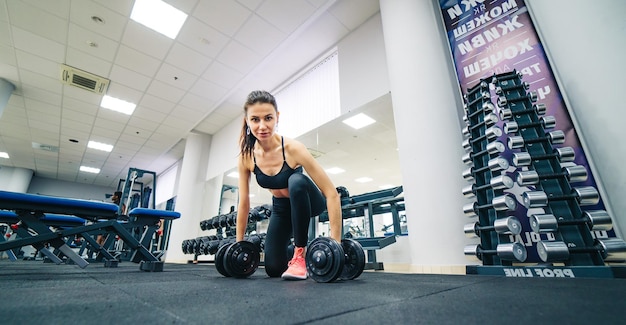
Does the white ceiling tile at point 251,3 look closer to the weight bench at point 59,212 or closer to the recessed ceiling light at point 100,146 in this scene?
the weight bench at point 59,212

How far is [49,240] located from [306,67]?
401 centimetres

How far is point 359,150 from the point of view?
5.66 metres

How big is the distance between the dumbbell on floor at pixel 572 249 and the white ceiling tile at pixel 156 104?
20.0 ft

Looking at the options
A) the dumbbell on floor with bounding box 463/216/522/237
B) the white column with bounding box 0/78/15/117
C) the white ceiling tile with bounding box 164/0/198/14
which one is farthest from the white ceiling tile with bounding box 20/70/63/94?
the dumbbell on floor with bounding box 463/216/522/237

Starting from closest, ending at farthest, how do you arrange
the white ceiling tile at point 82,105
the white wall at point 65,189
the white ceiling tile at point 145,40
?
the white ceiling tile at point 145,40 → the white ceiling tile at point 82,105 → the white wall at point 65,189

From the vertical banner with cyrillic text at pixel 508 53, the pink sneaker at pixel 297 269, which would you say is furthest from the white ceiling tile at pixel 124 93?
the vertical banner with cyrillic text at pixel 508 53

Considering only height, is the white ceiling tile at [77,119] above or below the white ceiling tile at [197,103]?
below

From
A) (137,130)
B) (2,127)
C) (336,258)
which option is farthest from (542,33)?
(2,127)

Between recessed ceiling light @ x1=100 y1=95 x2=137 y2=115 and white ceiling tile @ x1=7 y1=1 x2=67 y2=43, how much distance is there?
1576mm

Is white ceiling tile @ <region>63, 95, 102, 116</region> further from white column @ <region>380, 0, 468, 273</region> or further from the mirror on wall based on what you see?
white column @ <region>380, 0, 468, 273</region>

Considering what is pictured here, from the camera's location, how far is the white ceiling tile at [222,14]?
3363mm

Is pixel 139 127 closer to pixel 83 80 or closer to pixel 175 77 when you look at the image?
pixel 83 80

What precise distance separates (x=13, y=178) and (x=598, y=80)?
14252 mm

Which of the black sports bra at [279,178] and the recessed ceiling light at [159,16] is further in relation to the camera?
the recessed ceiling light at [159,16]
